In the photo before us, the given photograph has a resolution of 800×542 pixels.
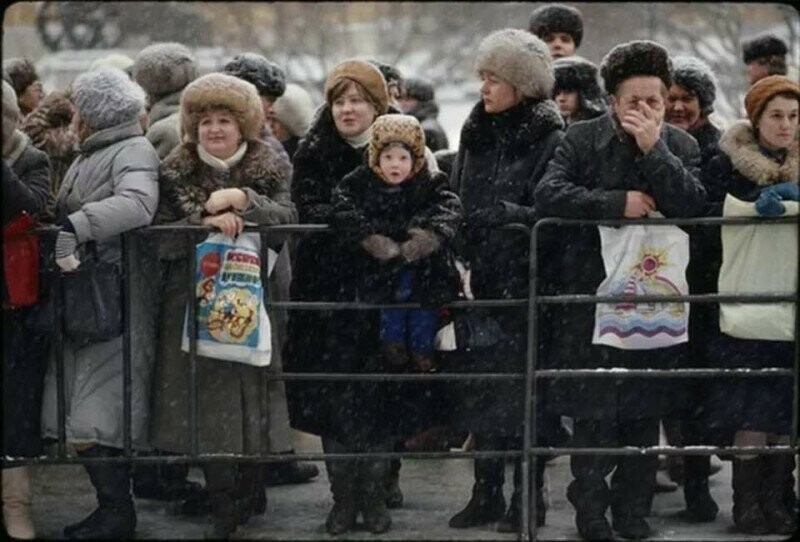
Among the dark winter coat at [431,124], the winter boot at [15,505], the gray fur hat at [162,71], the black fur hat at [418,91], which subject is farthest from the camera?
the black fur hat at [418,91]

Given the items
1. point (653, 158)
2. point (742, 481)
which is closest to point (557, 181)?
point (653, 158)

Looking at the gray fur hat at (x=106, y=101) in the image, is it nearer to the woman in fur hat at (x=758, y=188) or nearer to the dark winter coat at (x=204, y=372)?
the dark winter coat at (x=204, y=372)

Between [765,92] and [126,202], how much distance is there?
273 centimetres

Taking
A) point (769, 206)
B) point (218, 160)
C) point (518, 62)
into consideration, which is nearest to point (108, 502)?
point (218, 160)

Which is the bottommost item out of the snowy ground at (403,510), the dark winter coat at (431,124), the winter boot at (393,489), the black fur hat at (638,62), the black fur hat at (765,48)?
the snowy ground at (403,510)

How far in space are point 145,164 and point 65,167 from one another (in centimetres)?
75

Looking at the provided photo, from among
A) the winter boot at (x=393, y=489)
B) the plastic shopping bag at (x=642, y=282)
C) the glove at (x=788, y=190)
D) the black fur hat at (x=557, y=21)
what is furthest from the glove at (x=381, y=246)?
the black fur hat at (x=557, y=21)

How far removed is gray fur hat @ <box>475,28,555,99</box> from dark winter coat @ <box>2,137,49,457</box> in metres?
1.94

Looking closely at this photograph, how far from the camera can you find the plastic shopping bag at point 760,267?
22.9ft

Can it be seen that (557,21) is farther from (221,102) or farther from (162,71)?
(221,102)

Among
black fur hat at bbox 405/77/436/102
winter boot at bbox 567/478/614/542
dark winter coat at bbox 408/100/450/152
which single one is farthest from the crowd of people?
black fur hat at bbox 405/77/436/102

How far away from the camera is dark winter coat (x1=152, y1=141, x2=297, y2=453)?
7.11m

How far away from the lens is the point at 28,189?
6.86m

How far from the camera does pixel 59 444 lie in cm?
701
